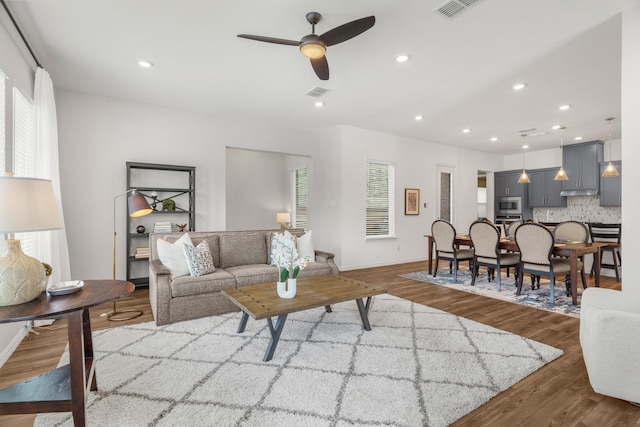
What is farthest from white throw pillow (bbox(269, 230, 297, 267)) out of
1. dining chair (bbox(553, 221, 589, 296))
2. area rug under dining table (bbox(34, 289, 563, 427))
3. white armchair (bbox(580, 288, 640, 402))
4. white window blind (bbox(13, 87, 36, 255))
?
dining chair (bbox(553, 221, 589, 296))

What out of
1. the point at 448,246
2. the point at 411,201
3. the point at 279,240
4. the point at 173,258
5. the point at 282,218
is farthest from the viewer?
the point at 282,218

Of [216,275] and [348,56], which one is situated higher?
[348,56]

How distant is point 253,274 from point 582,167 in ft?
25.9

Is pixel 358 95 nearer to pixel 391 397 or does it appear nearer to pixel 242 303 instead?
pixel 242 303

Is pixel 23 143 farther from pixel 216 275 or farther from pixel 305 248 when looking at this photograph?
pixel 305 248

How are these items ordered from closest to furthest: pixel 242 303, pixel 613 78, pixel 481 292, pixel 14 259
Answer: pixel 14 259 → pixel 242 303 → pixel 613 78 → pixel 481 292

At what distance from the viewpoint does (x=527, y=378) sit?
2230 mm

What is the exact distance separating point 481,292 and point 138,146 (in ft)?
18.4

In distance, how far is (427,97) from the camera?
15.3 feet

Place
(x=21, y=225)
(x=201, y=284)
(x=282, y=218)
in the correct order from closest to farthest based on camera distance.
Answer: (x=21, y=225)
(x=201, y=284)
(x=282, y=218)

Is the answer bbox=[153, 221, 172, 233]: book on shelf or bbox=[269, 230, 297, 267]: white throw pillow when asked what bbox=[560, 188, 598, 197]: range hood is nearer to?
bbox=[269, 230, 297, 267]: white throw pillow

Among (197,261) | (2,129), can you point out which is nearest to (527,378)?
(197,261)

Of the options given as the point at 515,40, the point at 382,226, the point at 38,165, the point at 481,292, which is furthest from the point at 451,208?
the point at 38,165

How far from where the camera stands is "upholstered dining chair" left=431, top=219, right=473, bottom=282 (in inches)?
209
